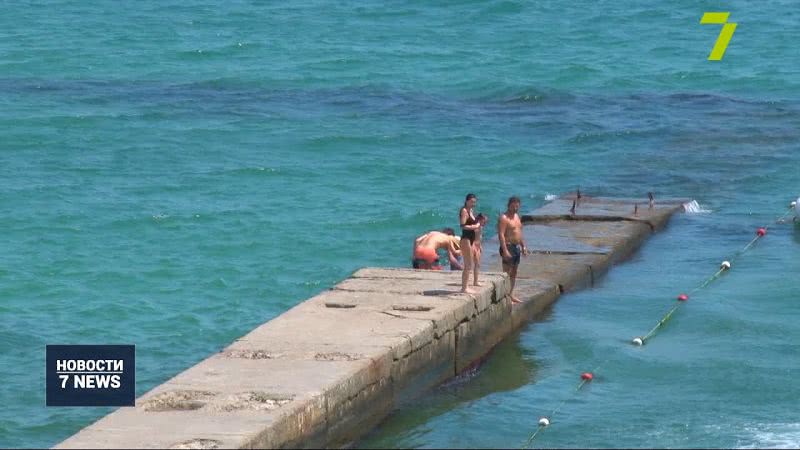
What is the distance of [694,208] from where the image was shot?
27.4 metres

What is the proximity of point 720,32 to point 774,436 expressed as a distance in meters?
39.9

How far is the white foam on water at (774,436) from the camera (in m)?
15.3

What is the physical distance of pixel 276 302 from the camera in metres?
22.1

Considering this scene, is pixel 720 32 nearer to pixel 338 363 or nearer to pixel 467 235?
pixel 467 235

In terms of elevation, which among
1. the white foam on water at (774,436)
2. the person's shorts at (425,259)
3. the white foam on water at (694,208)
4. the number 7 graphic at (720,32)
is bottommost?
the white foam on water at (774,436)

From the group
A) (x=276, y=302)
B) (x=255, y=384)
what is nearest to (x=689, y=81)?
(x=276, y=302)

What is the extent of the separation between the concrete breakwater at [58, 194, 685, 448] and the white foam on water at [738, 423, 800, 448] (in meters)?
3.44

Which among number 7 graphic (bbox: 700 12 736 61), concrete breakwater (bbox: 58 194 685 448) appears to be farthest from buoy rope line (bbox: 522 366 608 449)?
number 7 graphic (bbox: 700 12 736 61)

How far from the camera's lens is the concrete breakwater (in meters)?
13.3

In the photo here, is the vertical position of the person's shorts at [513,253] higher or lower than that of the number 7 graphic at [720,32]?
lower

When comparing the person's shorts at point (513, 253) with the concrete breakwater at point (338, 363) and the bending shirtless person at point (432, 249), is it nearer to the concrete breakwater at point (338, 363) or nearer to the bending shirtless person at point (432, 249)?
the concrete breakwater at point (338, 363)

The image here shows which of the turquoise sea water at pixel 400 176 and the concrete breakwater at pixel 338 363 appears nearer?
the concrete breakwater at pixel 338 363

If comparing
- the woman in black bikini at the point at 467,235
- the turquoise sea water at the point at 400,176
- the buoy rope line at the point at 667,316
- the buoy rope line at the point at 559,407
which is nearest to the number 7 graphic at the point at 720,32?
the turquoise sea water at the point at 400,176

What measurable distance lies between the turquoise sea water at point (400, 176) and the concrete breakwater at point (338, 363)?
0.40m
